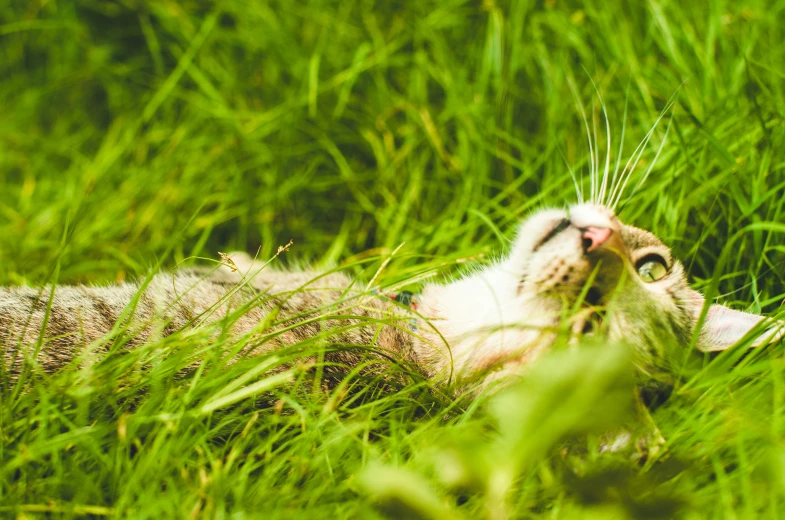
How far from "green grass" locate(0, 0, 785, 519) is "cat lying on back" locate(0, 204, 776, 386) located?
0.31 feet

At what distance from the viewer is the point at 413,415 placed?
1451 mm

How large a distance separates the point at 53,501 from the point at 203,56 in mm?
2188

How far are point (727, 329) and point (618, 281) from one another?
309 millimetres

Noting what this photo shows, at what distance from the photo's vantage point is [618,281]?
1.49 m

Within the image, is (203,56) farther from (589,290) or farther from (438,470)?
(438,470)

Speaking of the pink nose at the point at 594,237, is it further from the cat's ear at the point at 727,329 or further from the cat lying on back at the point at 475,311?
the cat's ear at the point at 727,329

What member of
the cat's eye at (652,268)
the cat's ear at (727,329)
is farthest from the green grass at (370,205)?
the cat's eye at (652,268)

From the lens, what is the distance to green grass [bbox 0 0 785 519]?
113 centimetres

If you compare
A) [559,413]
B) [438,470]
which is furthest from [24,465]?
[559,413]

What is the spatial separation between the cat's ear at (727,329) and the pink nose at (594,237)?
0.33m

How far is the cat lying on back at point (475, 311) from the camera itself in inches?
55.7

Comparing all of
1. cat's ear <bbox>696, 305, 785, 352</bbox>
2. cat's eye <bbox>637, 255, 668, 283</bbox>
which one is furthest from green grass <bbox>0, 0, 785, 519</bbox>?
cat's eye <bbox>637, 255, 668, 283</bbox>

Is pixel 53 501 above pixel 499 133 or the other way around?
the other way around

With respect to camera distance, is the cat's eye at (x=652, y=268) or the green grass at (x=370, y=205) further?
the cat's eye at (x=652, y=268)
